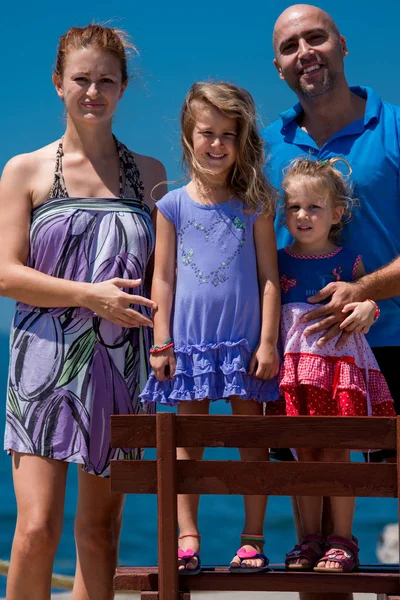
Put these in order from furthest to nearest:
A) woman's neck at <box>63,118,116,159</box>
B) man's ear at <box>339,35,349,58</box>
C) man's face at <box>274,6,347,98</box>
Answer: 1. man's ear at <box>339,35,349,58</box>
2. man's face at <box>274,6,347,98</box>
3. woman's neck at <box>63,118,116,159</box>

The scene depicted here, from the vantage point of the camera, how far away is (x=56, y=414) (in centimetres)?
345

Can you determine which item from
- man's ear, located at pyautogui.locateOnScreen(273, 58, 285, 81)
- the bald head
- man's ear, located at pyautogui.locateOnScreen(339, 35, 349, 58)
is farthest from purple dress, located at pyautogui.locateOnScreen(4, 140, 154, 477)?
man's ear, located at pyautogui.locateOnScreen(339, 35, 349, 58)

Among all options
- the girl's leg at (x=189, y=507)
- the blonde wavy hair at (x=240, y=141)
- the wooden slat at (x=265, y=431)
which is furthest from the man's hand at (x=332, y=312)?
the wooden slat at (x=265, y=431)

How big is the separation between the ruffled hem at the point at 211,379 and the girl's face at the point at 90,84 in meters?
0.89

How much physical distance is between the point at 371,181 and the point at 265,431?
1435 mm

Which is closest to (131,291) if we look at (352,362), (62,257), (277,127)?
(62,257)

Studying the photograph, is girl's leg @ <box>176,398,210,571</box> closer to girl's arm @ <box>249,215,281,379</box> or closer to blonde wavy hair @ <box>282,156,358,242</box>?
girl's arm @ <box>249,215,281,379</box>

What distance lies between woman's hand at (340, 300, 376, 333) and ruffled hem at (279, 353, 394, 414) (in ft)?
0.35

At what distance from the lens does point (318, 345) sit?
3.41 metres

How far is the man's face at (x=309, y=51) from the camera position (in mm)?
3961

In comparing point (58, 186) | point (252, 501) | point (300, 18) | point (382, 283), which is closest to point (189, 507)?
point (252, 501)

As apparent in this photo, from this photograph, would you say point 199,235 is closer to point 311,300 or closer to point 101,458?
point 311,300

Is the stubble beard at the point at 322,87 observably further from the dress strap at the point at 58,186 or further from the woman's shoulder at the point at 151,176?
the dress strap at the point at 58,186

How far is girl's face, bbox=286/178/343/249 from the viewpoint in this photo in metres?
3.49
